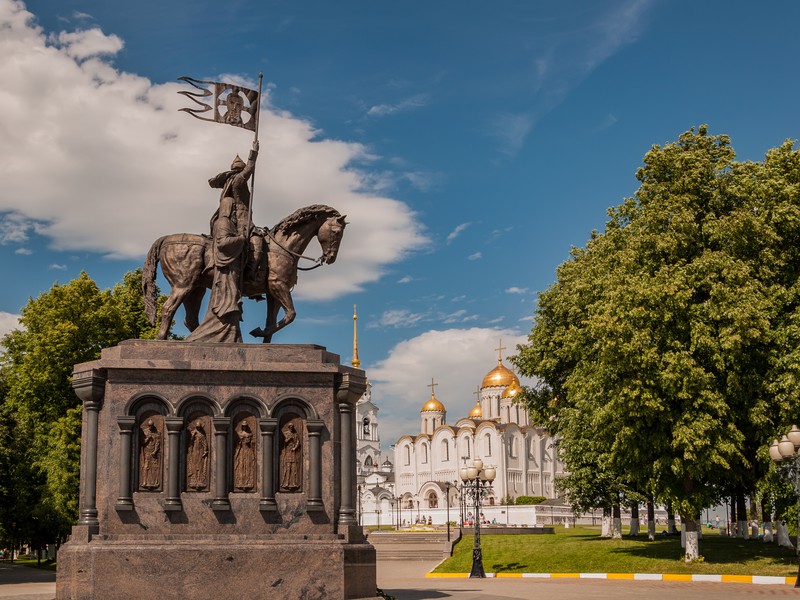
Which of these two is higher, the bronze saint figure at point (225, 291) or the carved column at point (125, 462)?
the bronze saint figure at point (225, 291)

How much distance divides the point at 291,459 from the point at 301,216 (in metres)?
4.42

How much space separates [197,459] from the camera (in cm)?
1399

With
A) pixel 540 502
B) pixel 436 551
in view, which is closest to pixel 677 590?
pixel 436 551

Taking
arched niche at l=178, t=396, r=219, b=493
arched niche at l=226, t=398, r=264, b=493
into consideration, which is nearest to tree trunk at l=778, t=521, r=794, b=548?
arched niche at l=226, t=398, r=264, b=493

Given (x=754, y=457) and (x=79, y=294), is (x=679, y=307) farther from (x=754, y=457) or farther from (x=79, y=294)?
(x=79, y=294)

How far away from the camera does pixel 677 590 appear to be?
69.4ft

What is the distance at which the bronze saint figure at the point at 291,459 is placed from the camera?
14.2 metres

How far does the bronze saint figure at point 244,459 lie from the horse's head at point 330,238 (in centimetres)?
355

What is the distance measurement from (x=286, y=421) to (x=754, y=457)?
61.0ft

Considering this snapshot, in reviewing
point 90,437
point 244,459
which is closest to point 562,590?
point 244,459

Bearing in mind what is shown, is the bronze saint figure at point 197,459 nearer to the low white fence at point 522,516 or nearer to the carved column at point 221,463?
the carved column at point 221,463

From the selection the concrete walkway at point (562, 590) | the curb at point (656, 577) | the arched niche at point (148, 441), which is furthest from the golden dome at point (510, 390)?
the arched niche at point (148, 441)

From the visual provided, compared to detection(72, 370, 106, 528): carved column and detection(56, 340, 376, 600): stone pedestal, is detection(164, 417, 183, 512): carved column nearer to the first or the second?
detection(56, 340, 376, 600): stone pedestal

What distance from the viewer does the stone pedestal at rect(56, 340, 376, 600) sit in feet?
43.3
